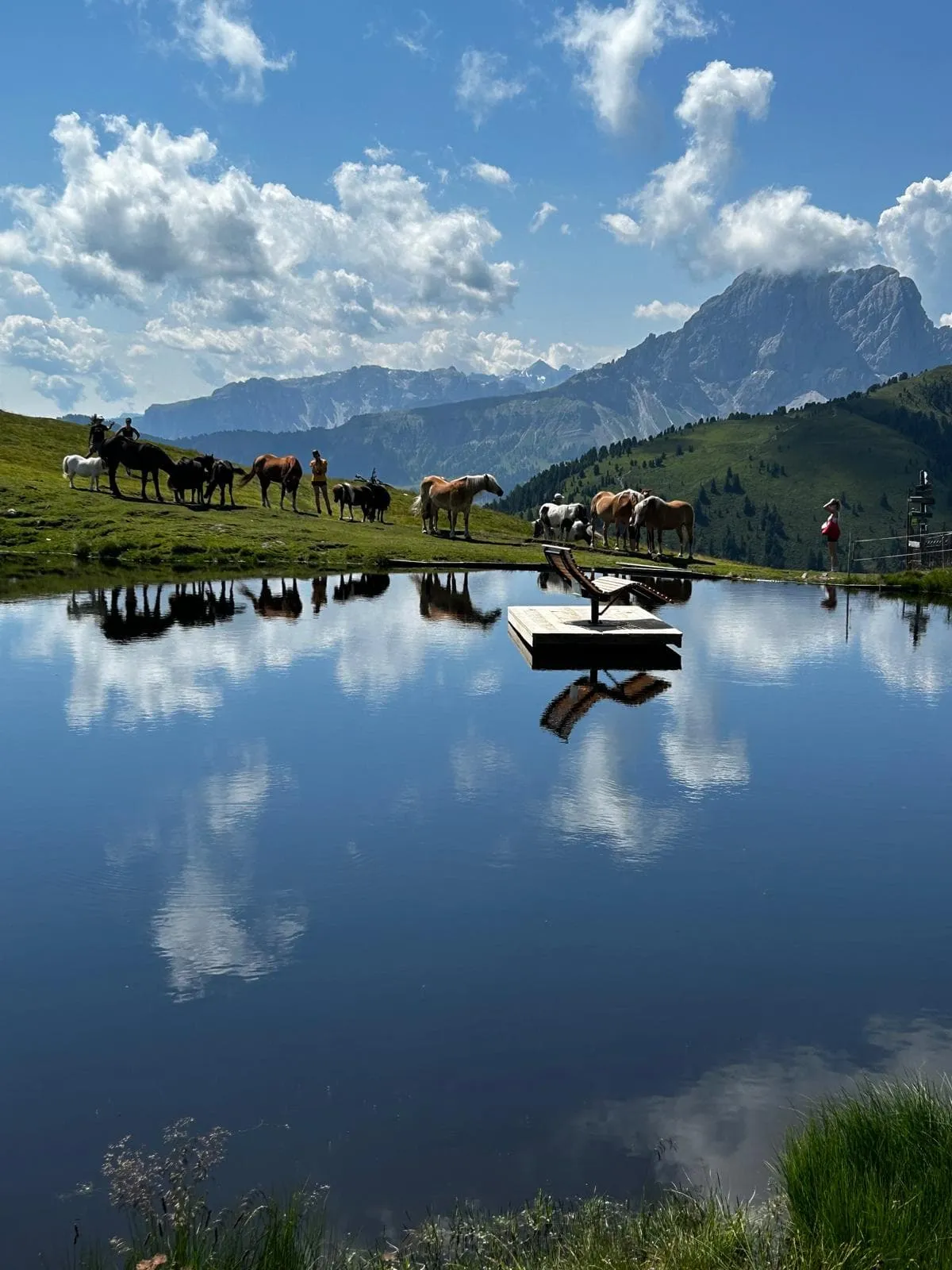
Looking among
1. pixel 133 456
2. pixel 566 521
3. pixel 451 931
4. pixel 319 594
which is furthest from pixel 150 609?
pixel 566 521

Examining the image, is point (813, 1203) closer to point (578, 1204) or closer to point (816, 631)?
point (578, 1204)

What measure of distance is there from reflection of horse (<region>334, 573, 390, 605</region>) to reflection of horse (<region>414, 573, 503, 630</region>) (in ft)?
5.41

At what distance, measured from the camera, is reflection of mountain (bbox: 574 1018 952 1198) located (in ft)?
22.5

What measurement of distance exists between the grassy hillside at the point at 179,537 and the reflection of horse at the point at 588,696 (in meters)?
28.1

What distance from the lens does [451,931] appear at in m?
10.0

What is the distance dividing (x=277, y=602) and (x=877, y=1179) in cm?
3136

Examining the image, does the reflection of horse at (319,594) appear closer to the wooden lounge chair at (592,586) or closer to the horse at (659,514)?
the wooden lounge chair at (592,586)

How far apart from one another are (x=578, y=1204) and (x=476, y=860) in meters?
5.64

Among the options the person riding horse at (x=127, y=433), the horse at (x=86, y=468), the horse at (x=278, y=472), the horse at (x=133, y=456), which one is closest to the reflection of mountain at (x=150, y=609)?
the person riding horse at (x=127, y=433)

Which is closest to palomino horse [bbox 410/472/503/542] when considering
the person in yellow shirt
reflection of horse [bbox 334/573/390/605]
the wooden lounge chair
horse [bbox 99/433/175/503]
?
the person in yellow shirt

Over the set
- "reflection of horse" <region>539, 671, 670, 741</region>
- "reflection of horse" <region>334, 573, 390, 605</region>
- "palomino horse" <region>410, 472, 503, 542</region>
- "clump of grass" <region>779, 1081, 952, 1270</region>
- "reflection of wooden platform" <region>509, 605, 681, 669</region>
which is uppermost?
"palomino horse" <region>410, 472, 503, 542</region>

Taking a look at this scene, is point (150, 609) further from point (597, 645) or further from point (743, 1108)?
point (743, 1108)

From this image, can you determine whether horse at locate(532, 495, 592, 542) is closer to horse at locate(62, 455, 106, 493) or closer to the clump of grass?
horse at locate(62, 455, 106, 493)

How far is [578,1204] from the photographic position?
6379mm
